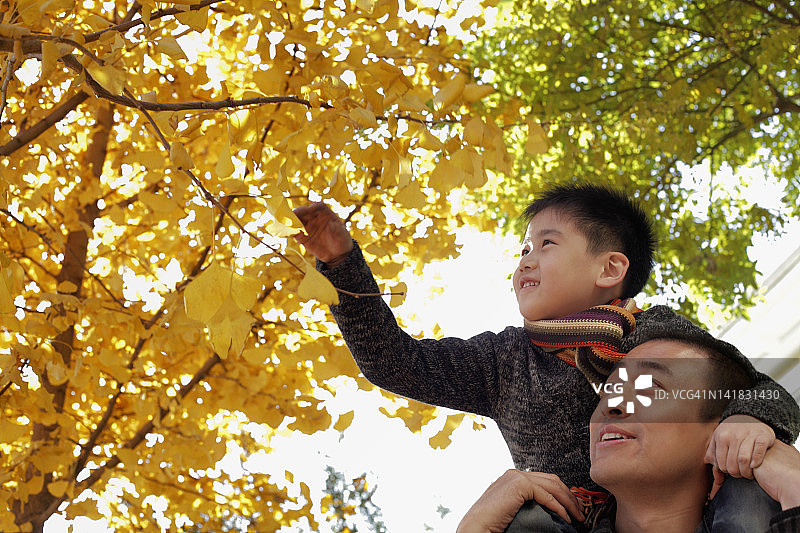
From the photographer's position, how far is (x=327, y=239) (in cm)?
140

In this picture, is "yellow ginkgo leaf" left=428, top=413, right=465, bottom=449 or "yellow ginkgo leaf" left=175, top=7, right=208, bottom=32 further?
"yellow ginkgo leaf" left=428, top=413, right=465, bottom=449

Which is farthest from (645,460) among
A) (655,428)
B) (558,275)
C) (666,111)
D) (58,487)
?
(666,111)

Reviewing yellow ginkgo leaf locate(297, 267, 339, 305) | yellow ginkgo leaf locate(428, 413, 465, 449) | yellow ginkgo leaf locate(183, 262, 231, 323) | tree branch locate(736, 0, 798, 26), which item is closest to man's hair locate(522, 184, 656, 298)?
yellow ginkgo leaf locate(428, 413, 465, 449)

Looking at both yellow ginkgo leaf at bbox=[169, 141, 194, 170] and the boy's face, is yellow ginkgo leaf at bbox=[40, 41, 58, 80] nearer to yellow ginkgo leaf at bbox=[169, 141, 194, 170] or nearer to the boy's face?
yellow ginkgo leaf at bbox=[169, 141, 194, 170]

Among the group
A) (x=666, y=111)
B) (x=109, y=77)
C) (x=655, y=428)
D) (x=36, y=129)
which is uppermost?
(x=666, y=111)

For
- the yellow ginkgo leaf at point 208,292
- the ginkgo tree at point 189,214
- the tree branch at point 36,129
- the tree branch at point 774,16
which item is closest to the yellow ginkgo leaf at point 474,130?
the ginkgo tree at point 189,214

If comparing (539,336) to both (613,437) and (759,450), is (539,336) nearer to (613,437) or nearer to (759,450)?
(613,437)

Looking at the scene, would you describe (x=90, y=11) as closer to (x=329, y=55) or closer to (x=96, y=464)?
(x=329, y=55)

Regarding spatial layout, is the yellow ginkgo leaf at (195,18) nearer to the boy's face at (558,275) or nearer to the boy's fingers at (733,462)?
the boy's face at (558,275)

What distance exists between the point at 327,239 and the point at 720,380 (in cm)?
73

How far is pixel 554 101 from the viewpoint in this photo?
3.17 meters

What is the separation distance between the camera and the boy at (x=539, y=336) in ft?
4.30

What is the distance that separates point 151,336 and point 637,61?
2.48 meters

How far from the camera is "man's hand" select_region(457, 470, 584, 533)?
1106mm
